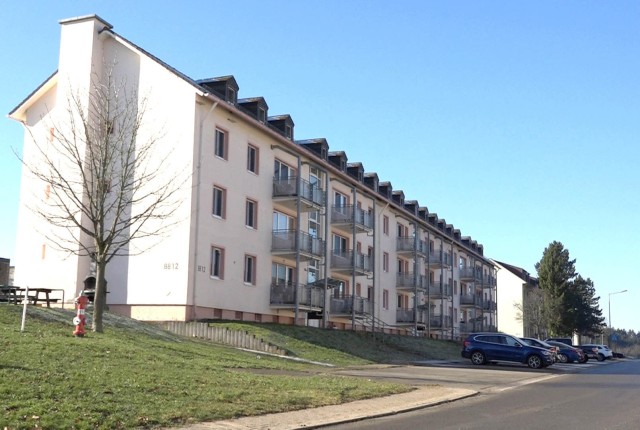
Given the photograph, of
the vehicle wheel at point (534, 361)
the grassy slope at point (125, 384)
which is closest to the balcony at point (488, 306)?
the vehicle wheel at point (534, 361)

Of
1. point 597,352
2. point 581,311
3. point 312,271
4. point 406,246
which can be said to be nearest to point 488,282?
point 581,311

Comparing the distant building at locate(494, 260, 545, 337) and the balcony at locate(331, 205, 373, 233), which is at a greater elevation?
the balcony at locate(331, 205, 373, 233)

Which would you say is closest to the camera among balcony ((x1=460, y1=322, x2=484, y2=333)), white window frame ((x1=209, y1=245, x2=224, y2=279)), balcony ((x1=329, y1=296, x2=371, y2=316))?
white window frame ((x1=209, y1=245, x2=224, y2=279))

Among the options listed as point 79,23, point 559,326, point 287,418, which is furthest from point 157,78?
point 559,326

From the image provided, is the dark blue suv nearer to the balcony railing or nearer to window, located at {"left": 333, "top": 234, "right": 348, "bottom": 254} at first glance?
window, located at {"left": 333, "top": 234, "right": 348, "bottom": 254}

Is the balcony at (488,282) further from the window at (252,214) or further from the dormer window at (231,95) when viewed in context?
the dormer window at (231,95)

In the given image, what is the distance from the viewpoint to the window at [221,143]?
34.0 metres

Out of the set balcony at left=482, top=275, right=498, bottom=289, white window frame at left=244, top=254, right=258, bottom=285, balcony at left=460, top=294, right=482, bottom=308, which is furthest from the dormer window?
balcony at left=482, top=275, right=498, bottom=289

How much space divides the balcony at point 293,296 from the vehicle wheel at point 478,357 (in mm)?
9229

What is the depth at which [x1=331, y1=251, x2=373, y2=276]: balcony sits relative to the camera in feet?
145

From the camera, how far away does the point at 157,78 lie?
33.8 m

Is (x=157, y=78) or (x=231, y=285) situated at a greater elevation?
(x=157, y=78)

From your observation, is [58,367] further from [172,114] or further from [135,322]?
[172,114]

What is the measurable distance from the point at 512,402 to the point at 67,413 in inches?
387
